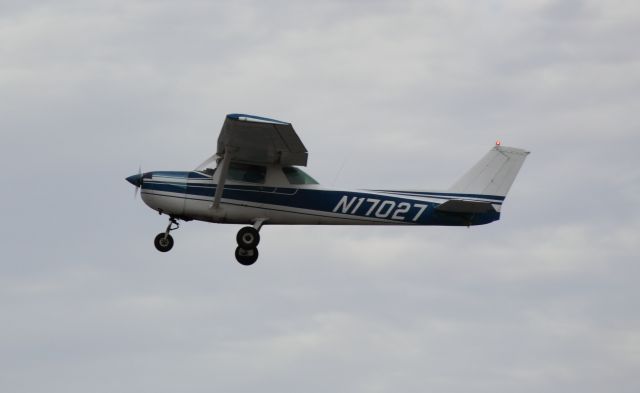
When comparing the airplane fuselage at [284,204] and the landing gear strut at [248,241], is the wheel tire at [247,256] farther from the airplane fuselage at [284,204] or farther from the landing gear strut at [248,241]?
the airplane fuselage at [284,204]

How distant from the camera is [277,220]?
22344 millimetres

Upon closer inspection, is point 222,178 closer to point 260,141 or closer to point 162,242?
point 260,141

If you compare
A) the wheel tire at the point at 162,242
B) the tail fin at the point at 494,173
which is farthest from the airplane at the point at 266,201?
the tail fin at the point at 494,173

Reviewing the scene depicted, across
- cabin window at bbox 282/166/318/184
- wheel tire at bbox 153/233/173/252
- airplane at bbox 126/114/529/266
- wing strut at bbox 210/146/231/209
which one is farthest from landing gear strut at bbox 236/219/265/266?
wheel tire at bbox 153/233/173/252

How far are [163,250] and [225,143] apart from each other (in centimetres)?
264

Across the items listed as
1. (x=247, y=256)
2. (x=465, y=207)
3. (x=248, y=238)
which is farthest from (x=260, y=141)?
(x=465, y=207)

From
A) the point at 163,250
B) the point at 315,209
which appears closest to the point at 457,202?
the point at 315,209

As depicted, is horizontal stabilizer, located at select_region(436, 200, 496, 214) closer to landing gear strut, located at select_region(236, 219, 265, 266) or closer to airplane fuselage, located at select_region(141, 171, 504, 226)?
airplane fuselage, located at select_region(141, 171, 504, 226)

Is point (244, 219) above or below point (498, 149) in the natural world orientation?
below

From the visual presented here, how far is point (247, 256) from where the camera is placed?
22453 millimetres

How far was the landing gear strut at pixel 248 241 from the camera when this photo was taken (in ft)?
73.1

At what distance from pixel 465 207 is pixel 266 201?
3848 millimetres

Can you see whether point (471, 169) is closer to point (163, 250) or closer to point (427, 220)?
point (427, 220)

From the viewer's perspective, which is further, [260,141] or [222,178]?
[222,178]
